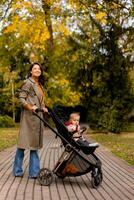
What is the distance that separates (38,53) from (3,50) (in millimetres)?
3676

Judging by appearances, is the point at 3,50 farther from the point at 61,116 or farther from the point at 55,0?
the point at 61,116

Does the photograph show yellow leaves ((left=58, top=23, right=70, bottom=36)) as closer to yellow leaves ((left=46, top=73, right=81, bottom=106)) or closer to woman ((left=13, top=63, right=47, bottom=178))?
yellow leaves ((left=46, top=73, right=81, bottom=106))

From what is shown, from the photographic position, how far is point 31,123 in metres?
10.9

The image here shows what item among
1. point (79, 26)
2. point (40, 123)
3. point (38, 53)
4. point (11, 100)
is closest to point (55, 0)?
point (79, 26)

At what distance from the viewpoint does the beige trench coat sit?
10.8m

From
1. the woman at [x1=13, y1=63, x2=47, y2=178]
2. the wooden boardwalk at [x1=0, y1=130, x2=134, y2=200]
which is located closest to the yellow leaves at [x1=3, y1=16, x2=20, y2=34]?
the wooden boardwalk at [x1=0, y1=130, x2=134, y2=200]

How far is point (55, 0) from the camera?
28.5 metres

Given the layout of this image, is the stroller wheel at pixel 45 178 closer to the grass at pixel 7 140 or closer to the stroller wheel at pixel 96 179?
the stroller wheel at pixel 96 179

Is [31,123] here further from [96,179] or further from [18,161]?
[96,179]

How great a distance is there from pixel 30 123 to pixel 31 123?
2 centimetres

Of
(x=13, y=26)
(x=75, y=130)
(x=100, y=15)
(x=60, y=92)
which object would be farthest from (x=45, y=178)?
(x=60, y=92)

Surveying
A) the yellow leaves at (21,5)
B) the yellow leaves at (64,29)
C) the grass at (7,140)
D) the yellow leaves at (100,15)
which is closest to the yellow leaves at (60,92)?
the yellow leaves at (64,29)

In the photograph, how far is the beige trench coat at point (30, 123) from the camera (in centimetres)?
1083

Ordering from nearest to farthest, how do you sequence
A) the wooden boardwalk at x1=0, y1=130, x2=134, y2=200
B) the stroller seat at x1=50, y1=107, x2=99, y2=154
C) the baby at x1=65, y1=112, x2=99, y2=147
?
the wooden boardwalk at x1=0, y1=130, x2=134, y2=200, the stroller seat at x1=50, y1=107, x2=99, y2=154, the baby at x1=65, y1=112, x2=99, y2=147
